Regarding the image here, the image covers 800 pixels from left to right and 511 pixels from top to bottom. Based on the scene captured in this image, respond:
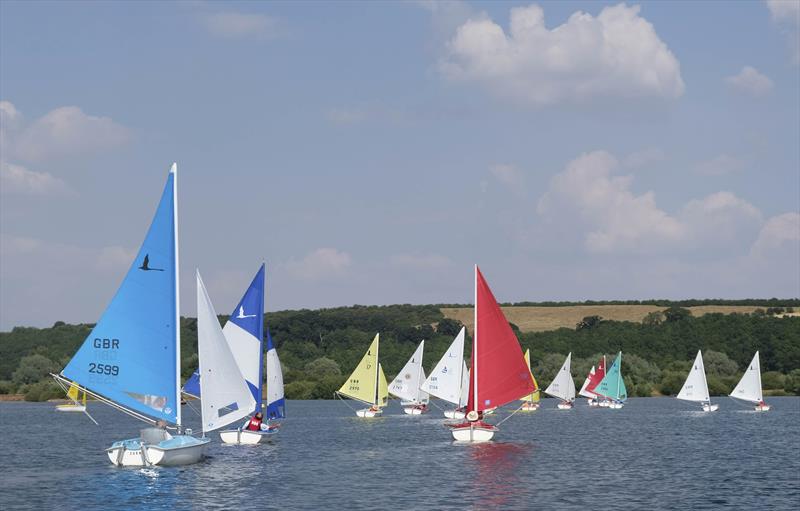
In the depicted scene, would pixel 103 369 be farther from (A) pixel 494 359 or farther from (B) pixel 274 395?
(B) pixel 274 395

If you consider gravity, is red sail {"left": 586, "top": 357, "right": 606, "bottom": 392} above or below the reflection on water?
above

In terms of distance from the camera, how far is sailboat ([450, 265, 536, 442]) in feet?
201

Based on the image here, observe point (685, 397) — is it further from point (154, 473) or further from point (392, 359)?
point (154, 473)

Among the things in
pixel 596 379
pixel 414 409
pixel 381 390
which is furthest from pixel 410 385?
pixel 596 379

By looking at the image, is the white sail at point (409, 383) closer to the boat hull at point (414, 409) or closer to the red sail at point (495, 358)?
the boat hull at point (414, 409)

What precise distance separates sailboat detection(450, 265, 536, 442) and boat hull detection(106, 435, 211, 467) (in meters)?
19.4

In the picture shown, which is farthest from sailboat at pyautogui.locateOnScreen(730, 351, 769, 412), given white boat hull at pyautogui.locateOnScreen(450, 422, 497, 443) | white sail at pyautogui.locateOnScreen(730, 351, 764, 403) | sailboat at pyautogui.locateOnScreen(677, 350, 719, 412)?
white boat hull at pyautogui.locateOnScreen(450, 422, 497, 443)

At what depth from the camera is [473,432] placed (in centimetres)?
6425

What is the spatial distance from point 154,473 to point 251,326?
1579 centimetres

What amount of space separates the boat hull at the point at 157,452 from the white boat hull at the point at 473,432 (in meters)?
20.5

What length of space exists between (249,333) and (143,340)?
57.5 feet

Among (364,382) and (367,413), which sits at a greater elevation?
(364,382)

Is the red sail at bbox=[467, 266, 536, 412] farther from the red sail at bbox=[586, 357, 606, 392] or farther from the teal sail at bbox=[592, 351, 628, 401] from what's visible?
the red sail at bbox=[586, 357, 606, 392]

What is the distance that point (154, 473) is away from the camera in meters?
48.2
